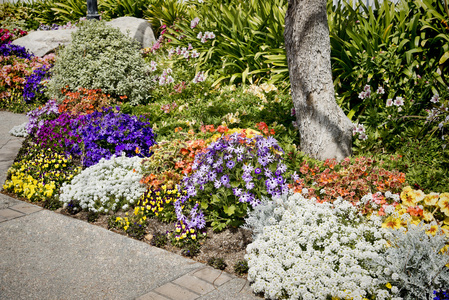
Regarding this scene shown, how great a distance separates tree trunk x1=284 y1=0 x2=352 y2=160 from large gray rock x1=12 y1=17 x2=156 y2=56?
5692mm

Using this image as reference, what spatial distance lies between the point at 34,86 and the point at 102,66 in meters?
2.19

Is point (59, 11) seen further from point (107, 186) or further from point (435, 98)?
point (435, 98)

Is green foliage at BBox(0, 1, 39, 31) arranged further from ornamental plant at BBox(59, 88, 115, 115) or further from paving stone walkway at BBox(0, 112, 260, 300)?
paving stone walkway at BBox(0, 112, 260, 300)

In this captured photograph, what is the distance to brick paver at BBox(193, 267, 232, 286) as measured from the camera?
2.72 m

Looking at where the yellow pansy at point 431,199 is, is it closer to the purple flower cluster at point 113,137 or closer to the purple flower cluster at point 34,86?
the purple flower cluster at point 113,137

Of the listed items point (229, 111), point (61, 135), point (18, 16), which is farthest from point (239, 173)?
point (18, 16)

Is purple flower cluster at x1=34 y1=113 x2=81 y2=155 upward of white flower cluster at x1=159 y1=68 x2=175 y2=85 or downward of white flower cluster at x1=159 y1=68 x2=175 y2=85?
downward

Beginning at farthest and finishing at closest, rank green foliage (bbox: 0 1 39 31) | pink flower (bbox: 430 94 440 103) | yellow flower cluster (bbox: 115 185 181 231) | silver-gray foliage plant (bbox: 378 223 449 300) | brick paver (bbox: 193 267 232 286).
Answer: green foliage (bbox: 0 1 39 31)
pink flower (bbox: 430 94 440 103)
yellow flower cluster (bbox: 115 185 181 231)
brick paver (bbox: 193 267 232 286)
silver-gray foliage plant (bbox: 378 223 449 300)

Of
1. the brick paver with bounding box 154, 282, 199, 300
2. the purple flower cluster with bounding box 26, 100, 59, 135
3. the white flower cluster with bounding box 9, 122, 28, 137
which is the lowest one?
the white flower cluster with bounding box 9, 122, 28, 137

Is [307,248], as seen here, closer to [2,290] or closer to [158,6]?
[2,290]

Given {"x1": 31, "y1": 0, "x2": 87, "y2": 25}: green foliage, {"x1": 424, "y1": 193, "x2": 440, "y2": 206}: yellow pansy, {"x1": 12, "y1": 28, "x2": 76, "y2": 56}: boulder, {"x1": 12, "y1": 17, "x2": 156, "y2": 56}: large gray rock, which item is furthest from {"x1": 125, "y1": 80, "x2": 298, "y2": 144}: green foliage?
{"x1": 31, "y1": 0, "x2": 87, "y2": 25}: green foliage

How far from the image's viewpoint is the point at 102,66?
6.18 metres

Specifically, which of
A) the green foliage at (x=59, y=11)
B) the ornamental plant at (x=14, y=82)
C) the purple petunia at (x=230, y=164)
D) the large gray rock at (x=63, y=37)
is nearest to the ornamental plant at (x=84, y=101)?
the ornamental plant at (x=14, y=82)

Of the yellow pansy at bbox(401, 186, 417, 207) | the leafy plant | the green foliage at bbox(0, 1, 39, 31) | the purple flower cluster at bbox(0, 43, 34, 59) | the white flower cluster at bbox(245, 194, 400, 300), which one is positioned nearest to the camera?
the white flower cluster at bbox(245, 194, 400, 300)
